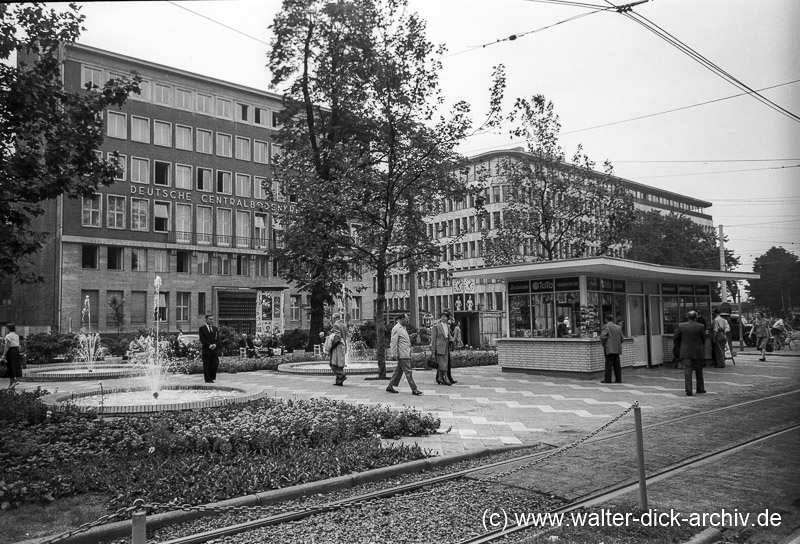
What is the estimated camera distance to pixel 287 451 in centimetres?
831

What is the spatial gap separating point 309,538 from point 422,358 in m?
20.8

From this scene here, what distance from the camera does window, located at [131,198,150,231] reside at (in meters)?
54.3

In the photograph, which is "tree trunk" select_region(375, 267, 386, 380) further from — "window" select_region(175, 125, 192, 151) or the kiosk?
"window" select_region(175, 125, 192, 151)

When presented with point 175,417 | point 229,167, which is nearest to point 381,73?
point 175,417

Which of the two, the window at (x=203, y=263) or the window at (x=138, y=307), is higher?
the window at (x=203, y=263)

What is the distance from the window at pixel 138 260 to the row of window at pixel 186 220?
73.8 inches

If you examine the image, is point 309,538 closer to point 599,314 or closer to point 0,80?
point 0,80

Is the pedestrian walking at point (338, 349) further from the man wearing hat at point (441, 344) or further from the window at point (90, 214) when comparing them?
the window at point (90, 214)

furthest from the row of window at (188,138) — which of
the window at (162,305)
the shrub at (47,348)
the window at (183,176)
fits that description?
the shrub at (47,348)

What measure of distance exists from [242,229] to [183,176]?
741 centimetres

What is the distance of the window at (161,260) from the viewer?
55.1m

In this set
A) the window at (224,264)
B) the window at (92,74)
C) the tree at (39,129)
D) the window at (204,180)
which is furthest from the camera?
the window at (224,264)

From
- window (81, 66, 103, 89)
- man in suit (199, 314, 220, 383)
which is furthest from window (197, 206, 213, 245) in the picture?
man in suit (199, 314, 220, 383)

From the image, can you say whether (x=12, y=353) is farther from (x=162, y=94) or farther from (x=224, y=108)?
(x=224, y=108)
